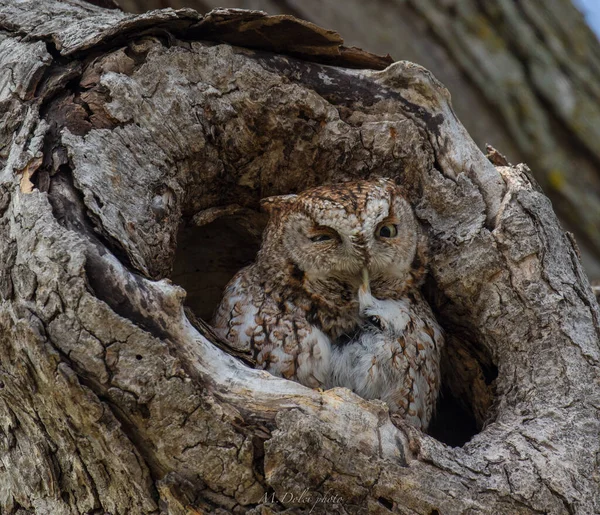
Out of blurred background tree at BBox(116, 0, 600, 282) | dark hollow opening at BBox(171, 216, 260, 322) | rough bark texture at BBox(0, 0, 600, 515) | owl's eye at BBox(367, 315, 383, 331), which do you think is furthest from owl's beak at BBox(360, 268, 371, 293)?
blurred background tree at BBox(116, 0, 600, 282)

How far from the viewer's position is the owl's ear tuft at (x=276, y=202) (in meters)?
2.86

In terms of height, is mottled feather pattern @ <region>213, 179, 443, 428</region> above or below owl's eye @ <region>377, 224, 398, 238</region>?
below

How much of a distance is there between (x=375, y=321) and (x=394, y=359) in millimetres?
159

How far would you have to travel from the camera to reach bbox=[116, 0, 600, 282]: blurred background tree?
387 cm

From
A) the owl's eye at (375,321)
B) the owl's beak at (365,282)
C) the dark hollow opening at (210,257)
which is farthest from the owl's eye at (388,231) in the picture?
the dark hollow opening at (210,257)

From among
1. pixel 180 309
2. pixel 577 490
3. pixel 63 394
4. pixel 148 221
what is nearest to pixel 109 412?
pixel 63 394

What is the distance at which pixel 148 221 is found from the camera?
2.46m

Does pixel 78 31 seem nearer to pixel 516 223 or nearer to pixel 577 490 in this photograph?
pixel 516 223

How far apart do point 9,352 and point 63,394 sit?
0.73ft

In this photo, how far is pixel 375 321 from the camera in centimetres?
275

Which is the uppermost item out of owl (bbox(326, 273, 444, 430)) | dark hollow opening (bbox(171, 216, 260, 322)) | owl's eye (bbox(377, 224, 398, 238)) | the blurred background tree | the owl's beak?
the blurred background tree

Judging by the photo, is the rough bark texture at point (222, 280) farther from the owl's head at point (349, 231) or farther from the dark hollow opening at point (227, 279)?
the owl's head at point (349, 231)

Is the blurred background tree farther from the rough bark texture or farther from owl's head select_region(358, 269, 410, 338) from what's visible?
owl's head select_region(358, 269, 410, 338)

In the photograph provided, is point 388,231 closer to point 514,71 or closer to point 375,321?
point 375,321
